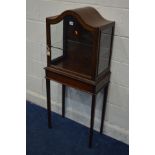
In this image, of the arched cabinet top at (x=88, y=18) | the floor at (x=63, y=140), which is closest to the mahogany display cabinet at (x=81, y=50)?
the arched cabinet top at (x=88, y=18)

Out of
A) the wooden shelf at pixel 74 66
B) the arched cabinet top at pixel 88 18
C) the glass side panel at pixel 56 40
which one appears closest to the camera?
the arched cabinet top at pixel 88 18

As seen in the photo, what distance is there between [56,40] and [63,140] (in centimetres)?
91

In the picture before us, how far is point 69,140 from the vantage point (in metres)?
2.09

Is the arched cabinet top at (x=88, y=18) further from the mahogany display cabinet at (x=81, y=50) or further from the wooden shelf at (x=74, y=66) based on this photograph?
the wooden shelf at (x=74, y=66)

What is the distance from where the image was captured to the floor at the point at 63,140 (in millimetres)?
1967

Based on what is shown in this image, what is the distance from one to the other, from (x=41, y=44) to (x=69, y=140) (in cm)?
A: 98

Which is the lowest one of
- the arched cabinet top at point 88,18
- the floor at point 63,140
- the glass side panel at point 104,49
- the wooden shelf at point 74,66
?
the floor at point 63,140

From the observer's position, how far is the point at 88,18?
1658 millimetres

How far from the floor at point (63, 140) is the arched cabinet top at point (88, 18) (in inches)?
41.2

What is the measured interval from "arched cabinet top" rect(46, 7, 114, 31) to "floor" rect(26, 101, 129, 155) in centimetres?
105

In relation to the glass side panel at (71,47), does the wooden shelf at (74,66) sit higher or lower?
lower

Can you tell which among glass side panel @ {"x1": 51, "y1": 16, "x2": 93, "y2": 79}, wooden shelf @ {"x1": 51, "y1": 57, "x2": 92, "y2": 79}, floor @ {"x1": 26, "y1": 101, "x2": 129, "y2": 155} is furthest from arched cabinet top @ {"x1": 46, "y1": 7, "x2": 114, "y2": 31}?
floor @ {"x1": 26, "y1": 101, "x2": 129, "y2": 155}

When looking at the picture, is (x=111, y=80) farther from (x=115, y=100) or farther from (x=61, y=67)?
(x=61, y=67)

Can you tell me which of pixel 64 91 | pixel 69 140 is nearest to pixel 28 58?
pixel 64 91
